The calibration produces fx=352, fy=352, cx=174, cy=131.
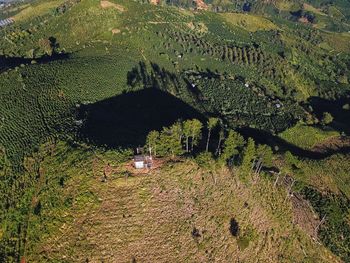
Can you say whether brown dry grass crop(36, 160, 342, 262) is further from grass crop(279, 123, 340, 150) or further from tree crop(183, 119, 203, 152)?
grass crop(279, 123, 340, 150)

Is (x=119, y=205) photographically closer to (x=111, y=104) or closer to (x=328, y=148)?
(x=111, y=104)

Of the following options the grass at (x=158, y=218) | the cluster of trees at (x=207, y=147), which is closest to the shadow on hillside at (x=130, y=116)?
the cluster of trees at (x=207, y=147)

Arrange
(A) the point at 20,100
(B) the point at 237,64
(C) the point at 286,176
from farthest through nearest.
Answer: (B) the point at 237,64 < (A) the point at 20,100 < (C) the point at 286,176

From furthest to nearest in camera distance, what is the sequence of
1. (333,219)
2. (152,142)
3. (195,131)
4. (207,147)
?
(333,219) < (207,147) < (195,131) < (152,142)

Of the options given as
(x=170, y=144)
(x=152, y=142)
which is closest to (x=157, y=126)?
(x=170, y=144)

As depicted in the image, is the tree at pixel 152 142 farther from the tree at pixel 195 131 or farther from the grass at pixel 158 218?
the tree at pixel 195 131

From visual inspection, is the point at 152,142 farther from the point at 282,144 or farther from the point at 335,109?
the point at 335,109

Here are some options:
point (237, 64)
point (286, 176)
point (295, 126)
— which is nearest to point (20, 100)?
point (286, 176)
